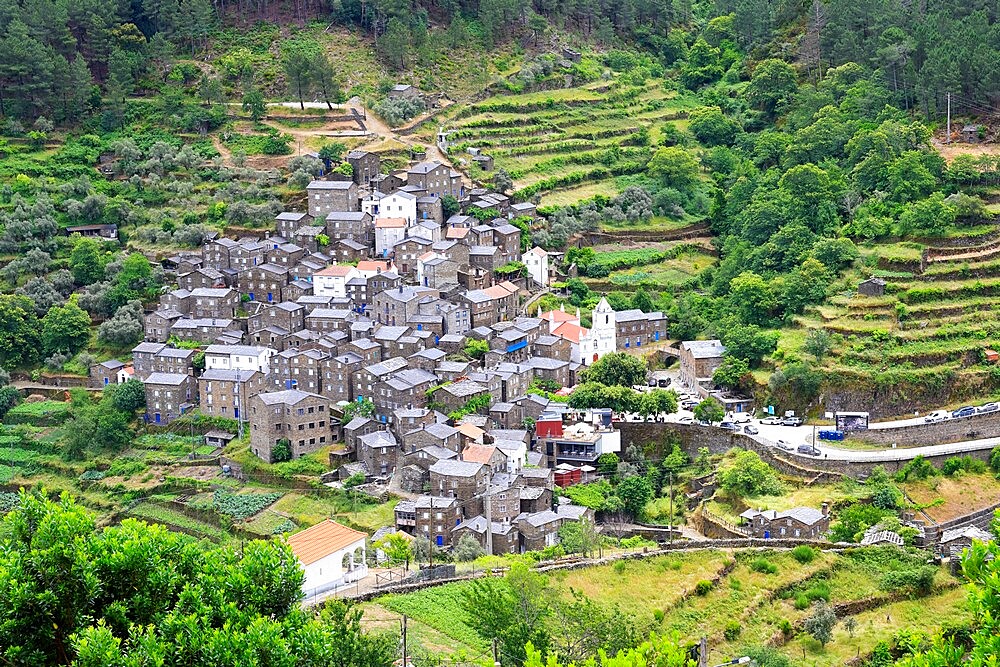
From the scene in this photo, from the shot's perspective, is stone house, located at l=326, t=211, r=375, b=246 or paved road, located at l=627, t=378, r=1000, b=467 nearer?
paved road, located at l=627, t=378, r=1000, b=467

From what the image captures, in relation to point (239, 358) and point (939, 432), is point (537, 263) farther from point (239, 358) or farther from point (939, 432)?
point (939, 432)

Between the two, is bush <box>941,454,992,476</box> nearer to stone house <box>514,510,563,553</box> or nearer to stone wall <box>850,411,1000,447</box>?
stone wall <box>850,411,1000,447</box>

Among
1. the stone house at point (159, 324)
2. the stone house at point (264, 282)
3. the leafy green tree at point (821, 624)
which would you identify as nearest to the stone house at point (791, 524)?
the leafy green tree at point (821, 624)

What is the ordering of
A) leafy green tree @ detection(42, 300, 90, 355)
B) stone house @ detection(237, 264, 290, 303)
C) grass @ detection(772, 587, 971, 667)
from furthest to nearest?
1. stone house @ detection(237, 264, 290, 303)
2. leafy green tree @ detection(42, 300, 90, 355)
3. grass @ detection(772, 587, 971, 667)

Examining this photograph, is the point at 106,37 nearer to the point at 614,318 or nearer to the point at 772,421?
the point at 614,318

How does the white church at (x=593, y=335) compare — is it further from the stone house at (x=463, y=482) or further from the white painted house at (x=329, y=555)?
the white painted house at (x=329, y=555)

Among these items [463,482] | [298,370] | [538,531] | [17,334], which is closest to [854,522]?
[538,531]

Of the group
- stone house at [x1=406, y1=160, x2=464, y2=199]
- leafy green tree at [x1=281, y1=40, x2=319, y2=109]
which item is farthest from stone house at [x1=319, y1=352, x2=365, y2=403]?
leafy green tree at [x1=281, y1=40, x2=319, y2=109]

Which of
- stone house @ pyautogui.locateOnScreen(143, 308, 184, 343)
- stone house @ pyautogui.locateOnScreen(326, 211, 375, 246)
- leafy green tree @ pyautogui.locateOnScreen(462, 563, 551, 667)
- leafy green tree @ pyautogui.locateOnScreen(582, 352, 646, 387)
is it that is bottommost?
leafy green tree @ pyautogui.locateOnScreen(462, 563, 551, 667)
